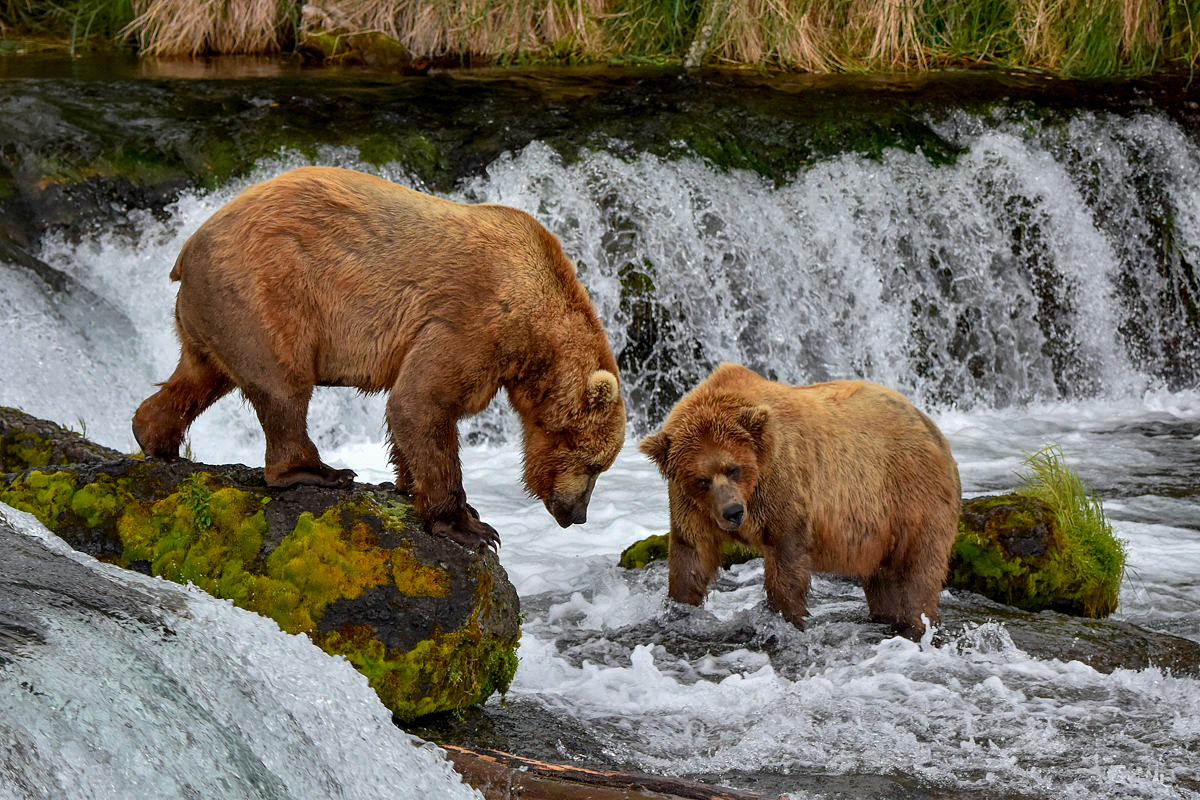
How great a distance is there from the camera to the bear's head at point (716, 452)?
521 cm

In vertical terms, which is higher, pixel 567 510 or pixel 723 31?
pixel 723 31

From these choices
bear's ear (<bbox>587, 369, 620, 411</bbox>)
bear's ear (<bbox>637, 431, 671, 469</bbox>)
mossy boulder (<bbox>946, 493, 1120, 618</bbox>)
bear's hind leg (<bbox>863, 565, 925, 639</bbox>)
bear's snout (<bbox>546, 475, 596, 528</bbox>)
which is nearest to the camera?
bear's ear (<bbox>587, 369, 620, 411</bbox>)

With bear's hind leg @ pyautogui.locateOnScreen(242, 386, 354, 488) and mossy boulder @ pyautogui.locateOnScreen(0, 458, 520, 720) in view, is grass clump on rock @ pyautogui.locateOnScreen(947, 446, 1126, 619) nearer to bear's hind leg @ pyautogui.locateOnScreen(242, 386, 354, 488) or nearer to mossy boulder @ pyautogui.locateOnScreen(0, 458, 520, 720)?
mossy boulder @ pyautogui.locateOnScreen(0, 458, 520, 720)

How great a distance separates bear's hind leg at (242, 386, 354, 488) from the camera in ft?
15.3

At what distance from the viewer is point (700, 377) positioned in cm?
1055

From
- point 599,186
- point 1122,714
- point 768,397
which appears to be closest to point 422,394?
point 768,397

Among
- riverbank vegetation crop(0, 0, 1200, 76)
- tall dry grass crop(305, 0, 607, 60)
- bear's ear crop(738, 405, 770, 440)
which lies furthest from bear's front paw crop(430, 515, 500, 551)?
tall dry grass crop(305, 0, 607, 60)

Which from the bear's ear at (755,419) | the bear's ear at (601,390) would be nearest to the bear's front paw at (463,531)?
the bear's ear at (601,390)

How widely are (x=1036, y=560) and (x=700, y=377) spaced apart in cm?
442

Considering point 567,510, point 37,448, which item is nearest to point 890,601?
point 567,510

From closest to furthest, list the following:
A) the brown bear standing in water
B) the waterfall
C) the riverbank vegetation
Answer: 1. the brown bear standing in water
2. the waterfall
3. the riverbank vegetation

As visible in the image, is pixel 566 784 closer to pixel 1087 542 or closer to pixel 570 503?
pixel 570 503

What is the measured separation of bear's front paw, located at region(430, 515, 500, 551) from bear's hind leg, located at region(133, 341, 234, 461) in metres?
1.06

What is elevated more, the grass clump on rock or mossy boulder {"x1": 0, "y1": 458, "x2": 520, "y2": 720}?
mossy boulder {"x1": 0, "y1": 458, "x2": 520, "y2": 720}
